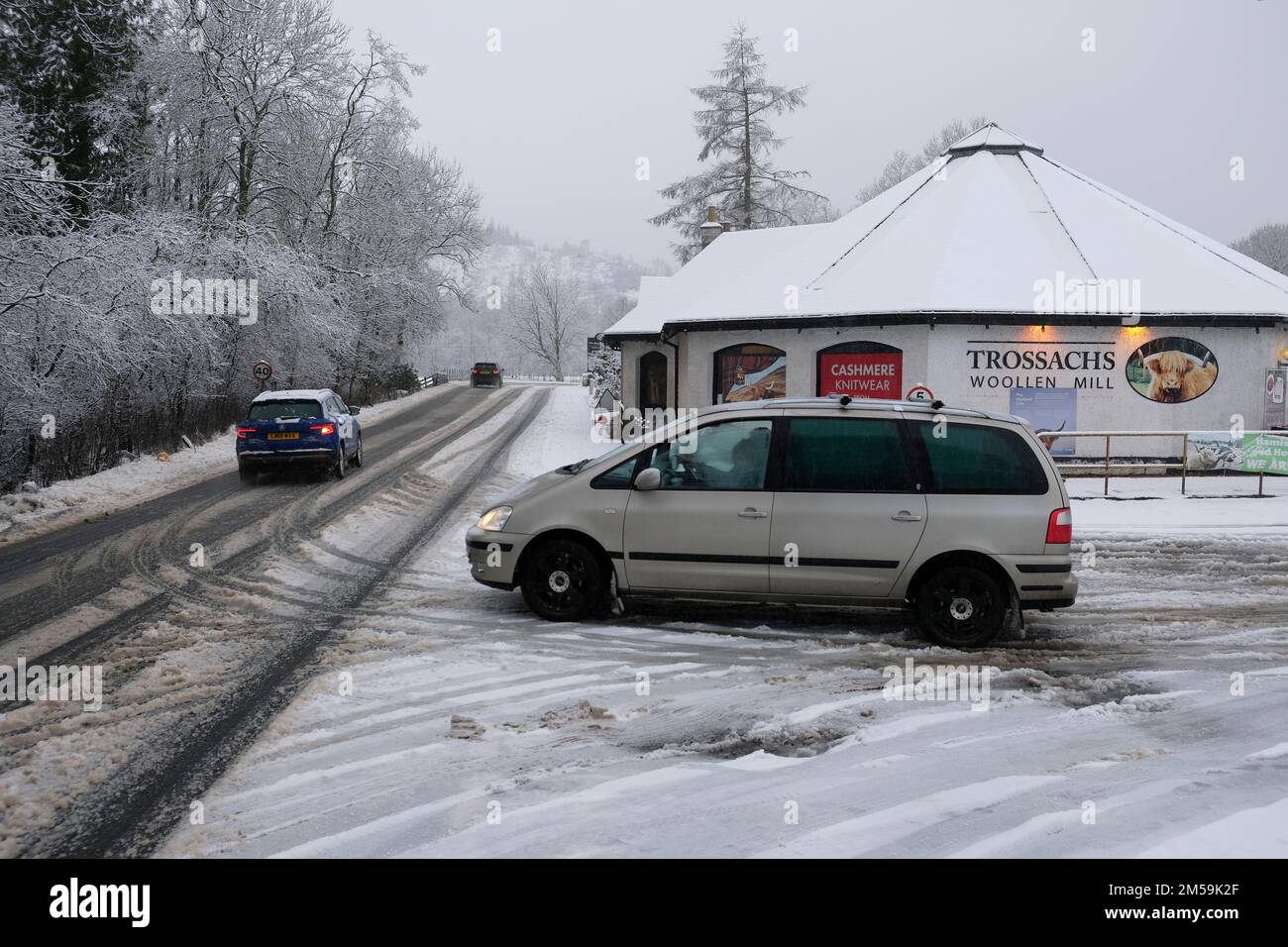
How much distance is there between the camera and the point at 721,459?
766 centimetres

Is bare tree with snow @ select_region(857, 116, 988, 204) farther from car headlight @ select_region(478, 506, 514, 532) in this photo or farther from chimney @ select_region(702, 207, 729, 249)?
car headlight @ select_region(478, 506, 514, 532)

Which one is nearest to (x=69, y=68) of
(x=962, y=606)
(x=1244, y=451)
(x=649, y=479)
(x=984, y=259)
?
(x=984, y=259)

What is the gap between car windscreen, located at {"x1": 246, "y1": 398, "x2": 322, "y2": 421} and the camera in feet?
57.6

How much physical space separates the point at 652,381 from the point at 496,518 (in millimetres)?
21519

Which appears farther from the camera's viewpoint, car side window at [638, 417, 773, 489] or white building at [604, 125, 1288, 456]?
white building at [604, 125, 1288, 456]

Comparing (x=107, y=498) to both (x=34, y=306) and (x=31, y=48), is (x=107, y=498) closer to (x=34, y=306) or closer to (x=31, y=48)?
(x=34, y=306)

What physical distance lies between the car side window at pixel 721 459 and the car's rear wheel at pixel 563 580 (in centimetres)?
96

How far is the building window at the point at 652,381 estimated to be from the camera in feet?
94.6

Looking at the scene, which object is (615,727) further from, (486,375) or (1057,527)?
(486,375)

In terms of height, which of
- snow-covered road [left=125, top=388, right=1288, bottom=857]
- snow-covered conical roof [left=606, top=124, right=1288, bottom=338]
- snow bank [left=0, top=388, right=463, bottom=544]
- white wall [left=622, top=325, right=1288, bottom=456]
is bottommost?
snow-covered road [left=125, top=388, right=1288, bottom=857]

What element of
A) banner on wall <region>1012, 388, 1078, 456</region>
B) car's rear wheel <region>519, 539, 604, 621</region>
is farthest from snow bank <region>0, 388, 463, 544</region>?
banner on wall <region>1012, 388, 1078, 456</region>

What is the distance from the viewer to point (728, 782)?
4.73 meters

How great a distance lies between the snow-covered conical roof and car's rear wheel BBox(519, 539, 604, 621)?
14.6 meters

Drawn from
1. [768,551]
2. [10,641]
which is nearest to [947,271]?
[768,551]
